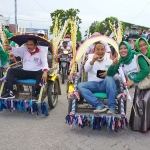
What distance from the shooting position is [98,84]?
12.6 feet

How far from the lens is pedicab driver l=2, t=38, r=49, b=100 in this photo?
4.19 meters

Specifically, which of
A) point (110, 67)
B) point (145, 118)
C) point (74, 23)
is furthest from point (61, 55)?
point (145, 118)

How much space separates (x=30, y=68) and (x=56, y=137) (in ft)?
5.56

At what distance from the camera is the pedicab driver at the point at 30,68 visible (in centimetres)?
419

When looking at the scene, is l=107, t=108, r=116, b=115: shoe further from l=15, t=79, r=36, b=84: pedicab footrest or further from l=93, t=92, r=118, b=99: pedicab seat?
l=15, t=79, r=36, b=84: pedicab footrest

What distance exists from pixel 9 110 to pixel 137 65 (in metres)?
2.57

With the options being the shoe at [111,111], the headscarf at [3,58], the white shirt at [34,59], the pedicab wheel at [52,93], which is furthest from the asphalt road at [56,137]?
the headscarf at [3,58]

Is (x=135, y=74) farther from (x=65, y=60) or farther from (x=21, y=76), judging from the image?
(x=65, y=60)

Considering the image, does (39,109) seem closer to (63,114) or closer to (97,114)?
(63,114)

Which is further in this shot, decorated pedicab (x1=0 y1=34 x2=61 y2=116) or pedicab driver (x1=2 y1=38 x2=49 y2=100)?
pedicab driver (x1=2 y1=38 x2=49 y2=100)

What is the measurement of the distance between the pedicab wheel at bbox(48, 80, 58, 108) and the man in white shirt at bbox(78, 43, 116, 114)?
0.79 m

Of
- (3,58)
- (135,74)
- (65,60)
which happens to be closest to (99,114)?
(135,74)

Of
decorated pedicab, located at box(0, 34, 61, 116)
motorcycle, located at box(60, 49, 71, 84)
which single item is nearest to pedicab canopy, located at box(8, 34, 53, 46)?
decorated pedicab, located at box(0, 34, 61, 116)

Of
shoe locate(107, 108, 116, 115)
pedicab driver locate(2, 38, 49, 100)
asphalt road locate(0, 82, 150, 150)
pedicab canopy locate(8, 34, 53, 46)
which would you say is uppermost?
pedicab canopy locate(8, 34, 53, 46)
